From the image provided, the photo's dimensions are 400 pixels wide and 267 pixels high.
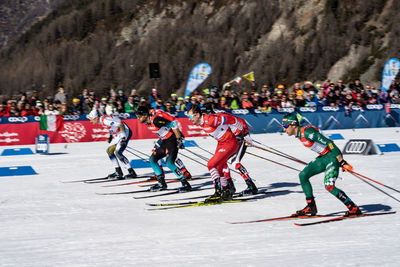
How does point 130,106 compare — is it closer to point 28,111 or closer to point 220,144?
point 28,111

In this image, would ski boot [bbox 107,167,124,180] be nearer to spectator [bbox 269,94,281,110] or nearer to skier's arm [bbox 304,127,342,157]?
skier's arm [bbox 304,127,342,157]

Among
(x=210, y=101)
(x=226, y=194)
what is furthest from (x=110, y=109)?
(x=226, y=194)

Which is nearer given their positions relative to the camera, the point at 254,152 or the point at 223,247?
the point at 223,247

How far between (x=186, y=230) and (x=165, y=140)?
4164 millimetres

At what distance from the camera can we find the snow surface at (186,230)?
23.1ft

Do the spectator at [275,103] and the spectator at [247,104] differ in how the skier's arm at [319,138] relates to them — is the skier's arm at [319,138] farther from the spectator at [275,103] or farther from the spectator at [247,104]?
the spectator at [275,103]

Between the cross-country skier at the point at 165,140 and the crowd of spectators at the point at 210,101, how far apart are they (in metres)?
8.62

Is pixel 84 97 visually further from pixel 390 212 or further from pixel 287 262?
pixel 287 262

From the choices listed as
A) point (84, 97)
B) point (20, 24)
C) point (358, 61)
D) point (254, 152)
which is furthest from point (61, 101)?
point (20, 24)

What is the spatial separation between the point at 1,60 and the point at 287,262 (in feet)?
190

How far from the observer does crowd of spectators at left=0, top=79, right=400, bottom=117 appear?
22578mm

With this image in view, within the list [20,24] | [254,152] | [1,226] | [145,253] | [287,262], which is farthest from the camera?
[20,24]

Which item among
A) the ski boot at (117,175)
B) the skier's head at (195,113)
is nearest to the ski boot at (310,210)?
the skier's head at (195,113)

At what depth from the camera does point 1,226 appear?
9250 mm
